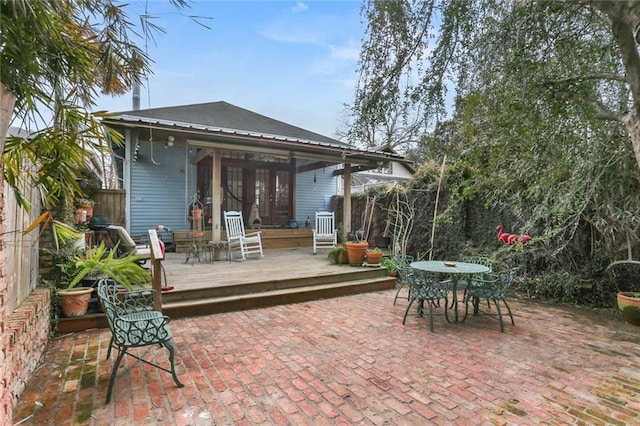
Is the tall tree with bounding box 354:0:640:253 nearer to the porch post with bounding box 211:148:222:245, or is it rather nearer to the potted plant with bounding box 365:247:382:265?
the potted plant with bounding box 365:247:382:265

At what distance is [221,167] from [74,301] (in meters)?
6.07

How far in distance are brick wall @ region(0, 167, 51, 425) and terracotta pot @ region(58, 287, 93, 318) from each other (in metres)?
0.15

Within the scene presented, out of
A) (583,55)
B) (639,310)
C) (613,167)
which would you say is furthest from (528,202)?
(583,55)

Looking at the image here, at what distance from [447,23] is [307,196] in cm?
785

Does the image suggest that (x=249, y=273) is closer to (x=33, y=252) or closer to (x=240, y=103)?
(x=33, y=252)

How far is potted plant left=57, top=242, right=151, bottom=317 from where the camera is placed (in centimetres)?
337

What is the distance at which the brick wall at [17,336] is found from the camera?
5.05 ft

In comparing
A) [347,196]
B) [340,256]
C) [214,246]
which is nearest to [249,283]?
[214,246]

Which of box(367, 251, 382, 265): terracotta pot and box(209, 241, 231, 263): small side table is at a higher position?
box(209, 241, 231, 263): small side table

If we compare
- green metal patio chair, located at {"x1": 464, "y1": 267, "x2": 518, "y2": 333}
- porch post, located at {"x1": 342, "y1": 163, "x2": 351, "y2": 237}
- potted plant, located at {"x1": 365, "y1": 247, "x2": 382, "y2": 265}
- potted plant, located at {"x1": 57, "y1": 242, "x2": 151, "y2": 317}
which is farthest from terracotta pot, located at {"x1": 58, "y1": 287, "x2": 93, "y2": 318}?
porch post, located at {"x1": 342, "y1": 163, "x2": 351, "y2": 237}

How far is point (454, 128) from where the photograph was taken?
12.9ft

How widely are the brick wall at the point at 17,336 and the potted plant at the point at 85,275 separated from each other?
7.9 inches

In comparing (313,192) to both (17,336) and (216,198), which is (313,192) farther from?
(17,336)

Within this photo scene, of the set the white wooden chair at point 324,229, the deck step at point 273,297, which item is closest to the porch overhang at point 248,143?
the white wooden chair at point 324,229
